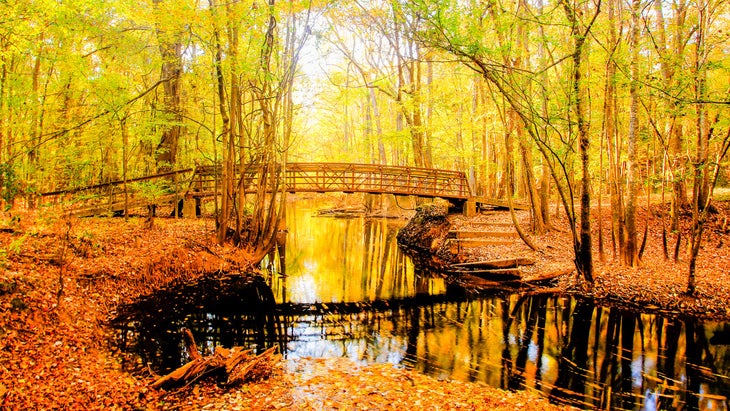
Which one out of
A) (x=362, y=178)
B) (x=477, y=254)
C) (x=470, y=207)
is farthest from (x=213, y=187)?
(x=470, y=207)

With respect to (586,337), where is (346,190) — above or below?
above

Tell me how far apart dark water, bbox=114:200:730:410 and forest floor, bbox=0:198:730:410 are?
2.07ft

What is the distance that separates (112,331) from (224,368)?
280 centimetres

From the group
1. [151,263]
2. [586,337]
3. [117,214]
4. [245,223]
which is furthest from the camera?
[117,214]

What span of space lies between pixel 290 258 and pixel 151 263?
20.6 ft

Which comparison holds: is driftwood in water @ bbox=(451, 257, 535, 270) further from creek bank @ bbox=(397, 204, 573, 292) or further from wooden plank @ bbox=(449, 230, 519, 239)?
wooden plank @ bbox=(449, 230, 519, 239)

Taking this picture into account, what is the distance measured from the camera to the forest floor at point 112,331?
4.82 meters

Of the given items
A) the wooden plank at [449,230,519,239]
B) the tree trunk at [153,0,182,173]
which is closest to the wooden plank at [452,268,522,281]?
the wooden plank at [449,230,519,239]

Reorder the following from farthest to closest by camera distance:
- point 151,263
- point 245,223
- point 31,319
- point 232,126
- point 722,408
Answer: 1. point 245,223
2. point 232,126
3. point 151,263
4. point 31,319
5. point 722,408

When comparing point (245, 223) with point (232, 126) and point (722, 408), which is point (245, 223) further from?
point (722, 408)

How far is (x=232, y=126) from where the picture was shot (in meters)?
11.8

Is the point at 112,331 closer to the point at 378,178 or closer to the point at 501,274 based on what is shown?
the point at 501,274

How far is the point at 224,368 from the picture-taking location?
5590mm

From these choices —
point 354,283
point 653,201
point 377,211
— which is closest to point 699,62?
point 653,201
